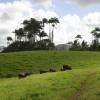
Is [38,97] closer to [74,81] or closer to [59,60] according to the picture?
[74,81]

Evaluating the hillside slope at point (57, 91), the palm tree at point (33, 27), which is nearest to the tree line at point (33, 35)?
the palm tree at point (33, 27)

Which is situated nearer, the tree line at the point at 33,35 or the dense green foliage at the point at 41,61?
the dense green foliage at the point at 41,61

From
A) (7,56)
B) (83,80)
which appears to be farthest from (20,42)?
(83,80)

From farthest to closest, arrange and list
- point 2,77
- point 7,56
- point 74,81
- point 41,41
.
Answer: point 41,41 < point 7,56 < point 2,77 < point 74,81

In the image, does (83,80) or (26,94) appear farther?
(83,80)

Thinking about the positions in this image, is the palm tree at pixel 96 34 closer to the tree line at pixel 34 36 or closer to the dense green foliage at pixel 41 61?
the tree line at pixel 34 36

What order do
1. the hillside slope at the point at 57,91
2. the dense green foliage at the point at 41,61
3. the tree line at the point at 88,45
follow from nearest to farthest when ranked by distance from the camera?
the hillside slope at the point at 57,91 < the dense green foliage at the point at 41,61 < the tree line at the point at 88,45

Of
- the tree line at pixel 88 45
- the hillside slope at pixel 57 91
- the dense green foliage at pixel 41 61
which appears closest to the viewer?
the hillside slope at pixel 57 91

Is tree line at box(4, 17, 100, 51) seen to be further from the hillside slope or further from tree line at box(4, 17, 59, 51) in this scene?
the hillside slope

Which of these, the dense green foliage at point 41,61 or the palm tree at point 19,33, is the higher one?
the palm tree at point 19,33

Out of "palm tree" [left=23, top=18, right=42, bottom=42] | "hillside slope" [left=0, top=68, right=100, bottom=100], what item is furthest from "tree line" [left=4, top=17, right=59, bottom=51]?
"hillside slope" [left=0, top=68, right=100, bottom=100]

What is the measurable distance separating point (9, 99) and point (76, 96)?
5.26m

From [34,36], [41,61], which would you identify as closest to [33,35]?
[34,36]

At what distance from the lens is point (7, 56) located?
85750 millimetres
